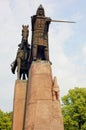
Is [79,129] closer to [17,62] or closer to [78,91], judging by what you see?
[78,91]

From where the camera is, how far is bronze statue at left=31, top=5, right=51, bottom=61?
2169 cm

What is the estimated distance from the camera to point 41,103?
20344 millimetres

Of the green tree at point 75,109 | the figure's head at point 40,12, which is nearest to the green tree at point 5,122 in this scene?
the green tree at point 75,109

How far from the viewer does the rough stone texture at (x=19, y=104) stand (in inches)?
858

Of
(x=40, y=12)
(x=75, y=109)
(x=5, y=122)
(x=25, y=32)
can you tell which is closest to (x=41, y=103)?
(x=25, y=32)

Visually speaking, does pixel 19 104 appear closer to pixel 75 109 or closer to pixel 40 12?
pixel 40 12

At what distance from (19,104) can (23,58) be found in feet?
9.16

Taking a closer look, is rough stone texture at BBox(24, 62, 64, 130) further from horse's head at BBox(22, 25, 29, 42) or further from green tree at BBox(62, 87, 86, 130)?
green tree at BBox(62, 87, 86, 130)

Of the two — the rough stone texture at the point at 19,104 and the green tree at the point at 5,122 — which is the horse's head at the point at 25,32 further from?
the green tree at the point at 5,122

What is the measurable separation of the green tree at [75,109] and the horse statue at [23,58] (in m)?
20.0

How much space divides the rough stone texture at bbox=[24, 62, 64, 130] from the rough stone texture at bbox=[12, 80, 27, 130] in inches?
39.6

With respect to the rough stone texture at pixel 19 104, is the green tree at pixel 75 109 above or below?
above

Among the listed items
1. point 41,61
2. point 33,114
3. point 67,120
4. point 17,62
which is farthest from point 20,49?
point 67,120

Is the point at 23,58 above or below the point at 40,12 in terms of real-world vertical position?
below
